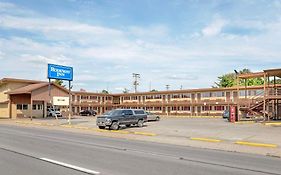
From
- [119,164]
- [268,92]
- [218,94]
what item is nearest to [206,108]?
[218,94]

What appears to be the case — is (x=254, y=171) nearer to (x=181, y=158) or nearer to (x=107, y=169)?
(x=181, y=158)

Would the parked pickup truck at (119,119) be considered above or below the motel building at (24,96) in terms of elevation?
below

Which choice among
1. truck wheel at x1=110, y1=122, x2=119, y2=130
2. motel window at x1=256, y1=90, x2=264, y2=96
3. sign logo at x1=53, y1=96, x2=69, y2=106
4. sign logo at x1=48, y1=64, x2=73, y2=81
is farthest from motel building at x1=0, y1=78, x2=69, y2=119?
motel window at x1=256, y1=90, x2=264, y2=96

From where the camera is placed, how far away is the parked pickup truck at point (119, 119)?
28172 millimetres

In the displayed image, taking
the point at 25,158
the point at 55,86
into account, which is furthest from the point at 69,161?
the point at 55,86

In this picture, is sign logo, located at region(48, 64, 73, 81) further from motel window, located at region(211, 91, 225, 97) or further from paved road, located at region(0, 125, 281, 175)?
motel window, located at region(211, 91, 225, 97)

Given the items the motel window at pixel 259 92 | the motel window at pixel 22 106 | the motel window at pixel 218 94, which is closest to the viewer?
the motel window at pixel 259 92

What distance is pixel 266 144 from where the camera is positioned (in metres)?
17.2

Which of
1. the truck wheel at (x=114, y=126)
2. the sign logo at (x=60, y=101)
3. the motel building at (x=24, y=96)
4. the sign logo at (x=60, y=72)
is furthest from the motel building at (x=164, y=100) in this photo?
the truck wheel at (x=114, y=126)

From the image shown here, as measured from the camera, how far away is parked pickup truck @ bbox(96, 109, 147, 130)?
92.4ft

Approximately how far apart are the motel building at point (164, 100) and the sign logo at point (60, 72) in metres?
9.92

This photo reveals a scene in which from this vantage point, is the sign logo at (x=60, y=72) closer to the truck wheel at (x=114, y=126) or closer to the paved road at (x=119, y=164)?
the truck wheel at (x=114, y=126)

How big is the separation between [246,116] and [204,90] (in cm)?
2009

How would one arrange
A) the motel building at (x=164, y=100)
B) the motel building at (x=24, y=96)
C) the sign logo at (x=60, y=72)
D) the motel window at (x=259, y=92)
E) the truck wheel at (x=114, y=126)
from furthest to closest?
the motel window at (x=259, y=92), the motel building at (x=24, y=96), the sign logo at (x=60, y=72), the motel building at (x=164, y=100), the truck wheel at (x=114, y=126)
